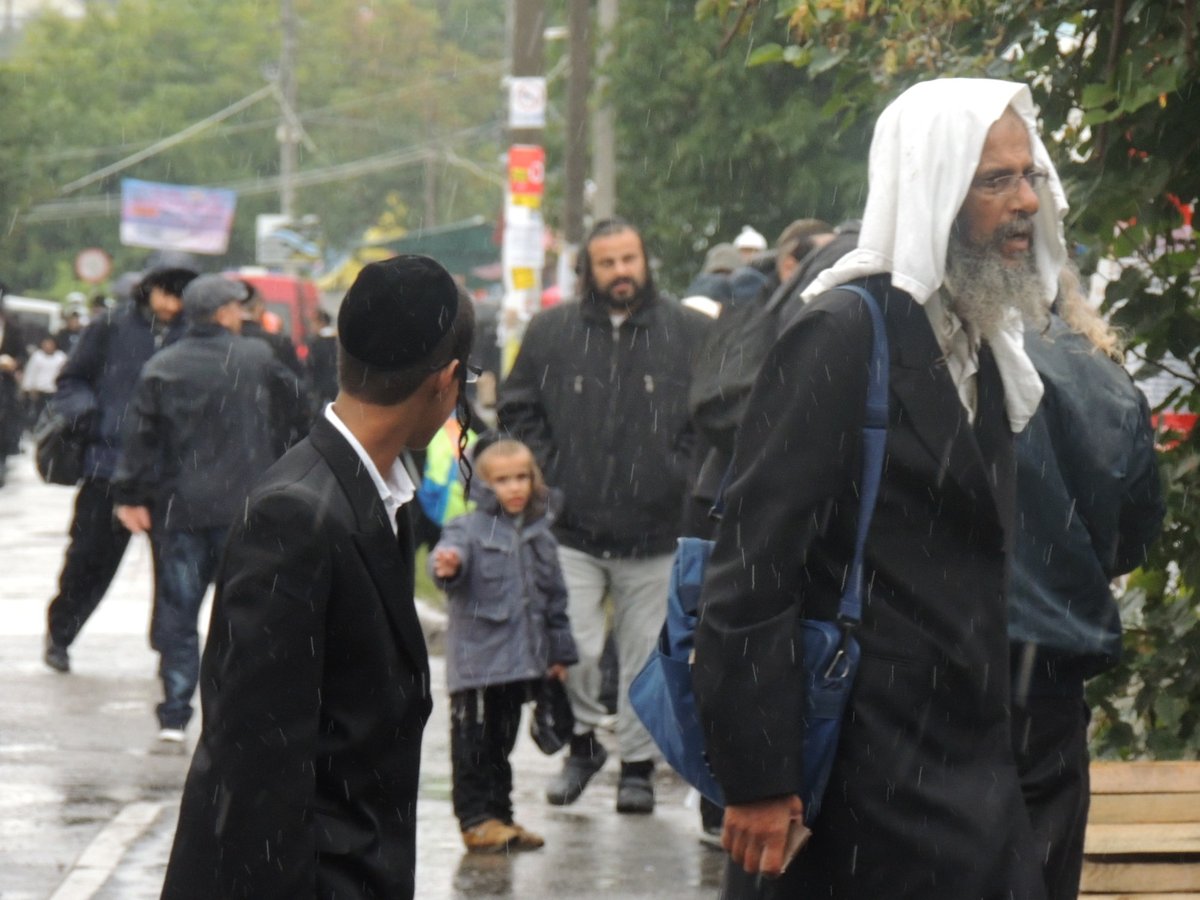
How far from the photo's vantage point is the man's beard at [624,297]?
8367mm

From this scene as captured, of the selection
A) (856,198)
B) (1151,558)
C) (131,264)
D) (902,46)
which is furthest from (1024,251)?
(131,264)

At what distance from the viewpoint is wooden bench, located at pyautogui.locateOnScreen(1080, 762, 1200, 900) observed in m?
5.00

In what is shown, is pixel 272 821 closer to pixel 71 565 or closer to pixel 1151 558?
pixel 1151 558

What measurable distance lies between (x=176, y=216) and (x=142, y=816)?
191 ft

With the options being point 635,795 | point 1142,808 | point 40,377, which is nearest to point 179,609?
point 635,795

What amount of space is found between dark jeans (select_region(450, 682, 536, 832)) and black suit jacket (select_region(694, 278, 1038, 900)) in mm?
4039

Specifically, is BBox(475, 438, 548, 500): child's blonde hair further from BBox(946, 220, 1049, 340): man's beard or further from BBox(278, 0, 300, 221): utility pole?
BBox(278, 0, 300, 221): utility pole

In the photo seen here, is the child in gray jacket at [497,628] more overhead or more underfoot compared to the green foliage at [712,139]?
more underfoot

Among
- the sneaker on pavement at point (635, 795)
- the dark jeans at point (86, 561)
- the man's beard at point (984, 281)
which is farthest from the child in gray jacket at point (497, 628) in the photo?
the man's beard at point (984, 281)

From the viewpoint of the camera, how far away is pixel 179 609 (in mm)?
9594

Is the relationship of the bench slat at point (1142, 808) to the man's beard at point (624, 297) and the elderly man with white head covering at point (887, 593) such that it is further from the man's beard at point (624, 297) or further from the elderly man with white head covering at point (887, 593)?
the man's beard at point (624, 297)

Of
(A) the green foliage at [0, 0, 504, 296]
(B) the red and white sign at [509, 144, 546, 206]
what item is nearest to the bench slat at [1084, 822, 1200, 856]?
(B) the red and white sign at [509, 144, 546, 206]

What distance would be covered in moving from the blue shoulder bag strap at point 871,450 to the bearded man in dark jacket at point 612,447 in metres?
4.66

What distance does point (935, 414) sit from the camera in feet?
11.7
